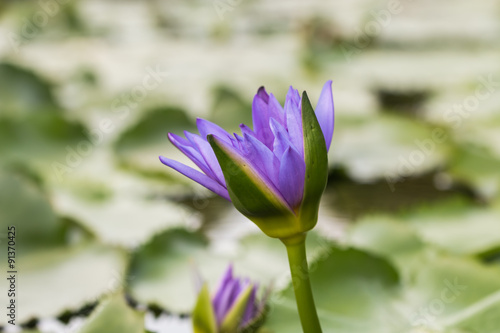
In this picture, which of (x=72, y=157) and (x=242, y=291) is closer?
(x=242, y=291)

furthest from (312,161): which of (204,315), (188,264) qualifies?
(188,264)

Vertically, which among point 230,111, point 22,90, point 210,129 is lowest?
point 210,129

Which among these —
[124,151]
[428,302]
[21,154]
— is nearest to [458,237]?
[428,302]

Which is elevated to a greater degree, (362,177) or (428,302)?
(362,177)

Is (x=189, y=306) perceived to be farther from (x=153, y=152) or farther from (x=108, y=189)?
(x=153, y=152)

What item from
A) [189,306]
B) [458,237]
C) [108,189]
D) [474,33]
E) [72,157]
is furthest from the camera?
[474,33]

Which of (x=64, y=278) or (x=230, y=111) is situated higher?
(x=230, y=111)

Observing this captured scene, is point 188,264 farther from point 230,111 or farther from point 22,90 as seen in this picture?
point 22,90

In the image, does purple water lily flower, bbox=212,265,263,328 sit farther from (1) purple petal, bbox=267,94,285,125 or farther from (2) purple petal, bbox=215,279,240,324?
(1) purple petal, bbox=267,94,285,125
